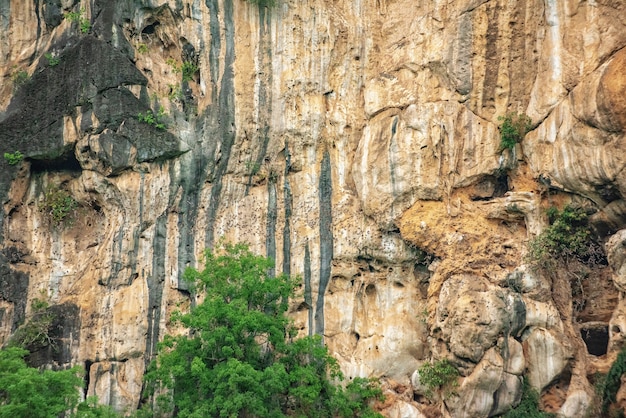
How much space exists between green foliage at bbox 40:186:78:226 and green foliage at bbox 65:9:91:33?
4056 millimetres

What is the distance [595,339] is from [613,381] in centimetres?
196

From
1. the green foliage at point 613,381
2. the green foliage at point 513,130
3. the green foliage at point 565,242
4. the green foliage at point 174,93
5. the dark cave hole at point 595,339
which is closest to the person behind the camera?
the green foliage at point 613,381

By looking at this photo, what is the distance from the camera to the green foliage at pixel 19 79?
68.0 feet

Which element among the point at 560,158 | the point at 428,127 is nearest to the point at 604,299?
the point at 560,158

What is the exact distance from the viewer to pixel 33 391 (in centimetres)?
1527

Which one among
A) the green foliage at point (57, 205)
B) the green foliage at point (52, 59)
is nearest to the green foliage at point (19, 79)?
the green foliage at point (52, 59)

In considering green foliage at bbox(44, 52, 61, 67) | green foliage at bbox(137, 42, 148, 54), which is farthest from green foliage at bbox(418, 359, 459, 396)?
green foliage at bbox(44, 52, 61, 67)

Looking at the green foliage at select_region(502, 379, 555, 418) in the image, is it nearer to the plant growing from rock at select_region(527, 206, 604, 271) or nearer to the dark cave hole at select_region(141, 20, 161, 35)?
the plant growing from rock at select_region(527, 206, 604, 271)

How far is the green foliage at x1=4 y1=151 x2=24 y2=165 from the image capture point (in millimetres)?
19828

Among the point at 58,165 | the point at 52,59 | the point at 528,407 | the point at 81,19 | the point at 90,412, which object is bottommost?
the point at 528,407

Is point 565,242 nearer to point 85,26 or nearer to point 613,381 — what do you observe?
point 613,381

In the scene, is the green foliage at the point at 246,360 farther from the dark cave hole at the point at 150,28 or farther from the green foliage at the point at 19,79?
the green foliage at the point at 19,79

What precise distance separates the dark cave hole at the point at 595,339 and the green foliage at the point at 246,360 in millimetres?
4576

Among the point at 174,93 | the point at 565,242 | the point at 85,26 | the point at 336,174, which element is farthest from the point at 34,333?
the point at 565,242
